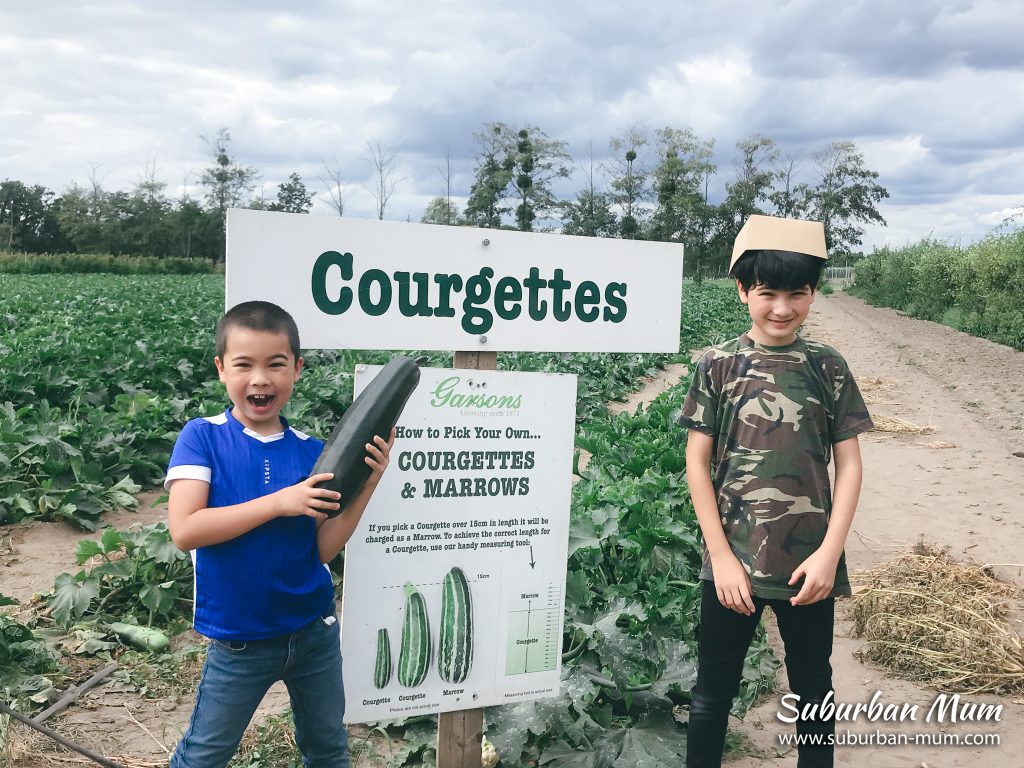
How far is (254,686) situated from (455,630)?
2.30ft

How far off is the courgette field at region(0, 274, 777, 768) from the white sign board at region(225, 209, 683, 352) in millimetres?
232

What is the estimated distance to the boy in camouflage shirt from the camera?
2350 mm

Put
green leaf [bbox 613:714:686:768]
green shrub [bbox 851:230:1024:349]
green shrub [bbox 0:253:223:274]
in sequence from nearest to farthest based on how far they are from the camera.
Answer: green leaf [bbox 613:714:686:768]
green shrub [bbox 851:230:1024:349]
green shrub [bbox 0:253:223:274]

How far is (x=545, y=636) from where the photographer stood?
278cm

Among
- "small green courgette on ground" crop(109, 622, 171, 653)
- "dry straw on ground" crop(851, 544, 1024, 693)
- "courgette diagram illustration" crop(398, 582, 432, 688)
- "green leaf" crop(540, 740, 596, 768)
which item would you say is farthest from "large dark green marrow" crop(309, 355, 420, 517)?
"dry straw on ground" crop(851, 544, 1024, 693)

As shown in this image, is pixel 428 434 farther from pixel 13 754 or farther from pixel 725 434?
pixel 13 754

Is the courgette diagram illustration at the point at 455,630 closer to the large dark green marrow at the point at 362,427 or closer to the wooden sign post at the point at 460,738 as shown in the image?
the wooden sign post at the point at 460,738

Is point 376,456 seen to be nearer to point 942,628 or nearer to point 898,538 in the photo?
point 942,628

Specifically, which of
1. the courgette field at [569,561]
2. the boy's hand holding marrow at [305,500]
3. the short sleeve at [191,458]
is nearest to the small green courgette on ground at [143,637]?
the courgette field at [569,561]

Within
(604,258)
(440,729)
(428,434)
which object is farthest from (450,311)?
(440,729)

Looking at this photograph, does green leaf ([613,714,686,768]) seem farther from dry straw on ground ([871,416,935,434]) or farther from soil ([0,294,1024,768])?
dry straw on ground ([871,416,935,434])

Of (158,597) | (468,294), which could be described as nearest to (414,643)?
(468,294)

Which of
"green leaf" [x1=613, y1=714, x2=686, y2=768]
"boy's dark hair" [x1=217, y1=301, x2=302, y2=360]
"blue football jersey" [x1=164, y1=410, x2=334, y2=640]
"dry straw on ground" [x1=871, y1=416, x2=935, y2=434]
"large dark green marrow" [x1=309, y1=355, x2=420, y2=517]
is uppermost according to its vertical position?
"boy's dark hair" [x1=217, y1=301, x2=302, y2=360]

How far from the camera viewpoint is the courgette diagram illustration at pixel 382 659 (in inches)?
100
